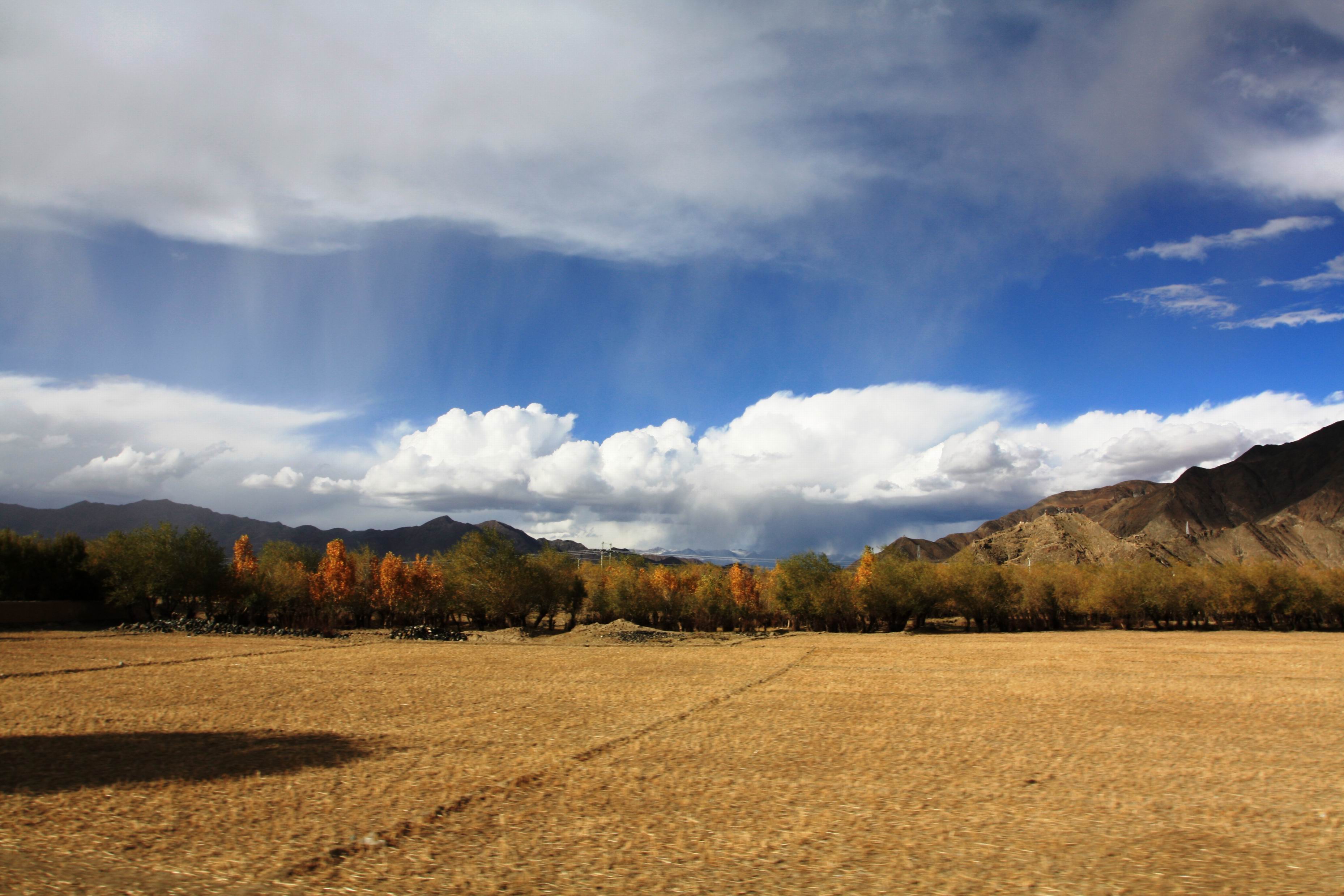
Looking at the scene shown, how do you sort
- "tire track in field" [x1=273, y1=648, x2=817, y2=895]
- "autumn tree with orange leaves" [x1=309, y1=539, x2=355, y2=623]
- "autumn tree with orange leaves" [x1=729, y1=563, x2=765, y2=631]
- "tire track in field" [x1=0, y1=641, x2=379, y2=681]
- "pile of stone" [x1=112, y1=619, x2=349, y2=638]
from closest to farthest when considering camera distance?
"tire track in field" [x1=273, y1=648, x2=817, y2=895] < "tire track in field" [x1=0, y1=641, x2=379, y2=681] < "pile of stone" [x1=112, y1=619, x2=349, y2=638] < "autumn tree with orange leaves" [x1=309, y1=539, x2=355, y2=623] < "autumn tree with orange leaves" [x1=729, y1=563, x2=765, y2=631]

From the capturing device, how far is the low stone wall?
55.8 metres

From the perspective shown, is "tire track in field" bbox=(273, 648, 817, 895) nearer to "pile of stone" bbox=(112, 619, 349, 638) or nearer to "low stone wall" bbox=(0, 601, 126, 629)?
"pile of stone" bbox=(112, 619, 349, 638)

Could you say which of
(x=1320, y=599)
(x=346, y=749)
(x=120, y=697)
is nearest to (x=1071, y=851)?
(x=346, y=749)

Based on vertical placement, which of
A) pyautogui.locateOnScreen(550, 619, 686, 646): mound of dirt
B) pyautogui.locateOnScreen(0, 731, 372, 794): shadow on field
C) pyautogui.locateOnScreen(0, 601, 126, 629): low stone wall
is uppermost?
pyautogui.locateOnScreen(0, 731, 372, 794): shadow on field

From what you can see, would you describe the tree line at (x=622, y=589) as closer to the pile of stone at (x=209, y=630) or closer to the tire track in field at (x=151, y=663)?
the pile of stone at (x=209, y=630)

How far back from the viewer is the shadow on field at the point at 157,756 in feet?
40.4

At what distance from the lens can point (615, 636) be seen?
2307 inches

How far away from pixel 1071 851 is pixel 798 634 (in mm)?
66102

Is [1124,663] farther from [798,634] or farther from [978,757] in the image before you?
[798,634]

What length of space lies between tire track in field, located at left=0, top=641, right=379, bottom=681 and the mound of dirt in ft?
55.9

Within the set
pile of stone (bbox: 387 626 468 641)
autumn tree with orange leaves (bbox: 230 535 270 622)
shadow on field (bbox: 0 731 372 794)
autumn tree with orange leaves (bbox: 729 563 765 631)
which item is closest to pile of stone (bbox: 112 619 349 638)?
pile of stone (bbox: 387 626 468 641)

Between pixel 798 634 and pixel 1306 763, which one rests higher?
pixel 1306 763

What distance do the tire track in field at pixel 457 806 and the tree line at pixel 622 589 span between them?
54031 millimetres

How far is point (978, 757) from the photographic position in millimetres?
15266
